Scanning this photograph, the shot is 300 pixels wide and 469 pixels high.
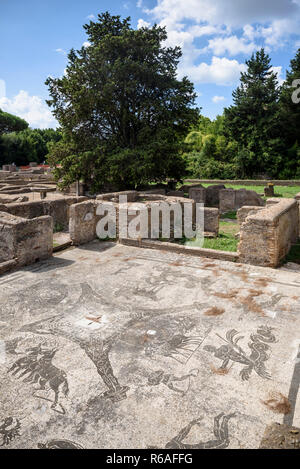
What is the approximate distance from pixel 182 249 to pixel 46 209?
479 centimetres

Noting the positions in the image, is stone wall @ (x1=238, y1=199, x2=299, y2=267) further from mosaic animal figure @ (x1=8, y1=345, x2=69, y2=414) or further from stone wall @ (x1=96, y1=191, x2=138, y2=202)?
stone wall @ (x1=96, y1=191, x2=138, y2=202)

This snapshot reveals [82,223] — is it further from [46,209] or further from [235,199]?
[235,199]

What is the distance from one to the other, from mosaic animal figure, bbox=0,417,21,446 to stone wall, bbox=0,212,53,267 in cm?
389

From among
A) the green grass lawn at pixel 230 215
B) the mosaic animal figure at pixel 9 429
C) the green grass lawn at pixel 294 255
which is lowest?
the mosaic animal figure at pixel 9 429

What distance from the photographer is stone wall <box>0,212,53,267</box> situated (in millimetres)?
6176

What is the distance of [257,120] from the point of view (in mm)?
29844

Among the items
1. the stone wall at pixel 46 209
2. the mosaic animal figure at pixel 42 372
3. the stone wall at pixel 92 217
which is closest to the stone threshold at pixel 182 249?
the stone wall at pixel 92 217

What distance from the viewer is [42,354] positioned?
3549 millimetres

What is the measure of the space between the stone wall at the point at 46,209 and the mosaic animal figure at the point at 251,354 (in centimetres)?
727

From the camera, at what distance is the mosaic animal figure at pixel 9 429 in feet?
8.20

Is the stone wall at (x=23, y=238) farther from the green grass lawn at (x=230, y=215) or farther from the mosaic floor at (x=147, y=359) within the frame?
the green grass lawn at (x=230, y=215)

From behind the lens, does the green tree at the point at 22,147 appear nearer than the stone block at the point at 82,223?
No

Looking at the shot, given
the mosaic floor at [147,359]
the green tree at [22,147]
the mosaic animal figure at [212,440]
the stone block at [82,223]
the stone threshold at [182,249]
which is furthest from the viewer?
the green tree at [22,147]

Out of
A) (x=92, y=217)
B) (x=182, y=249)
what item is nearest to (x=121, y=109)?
(x=92, y=217)
